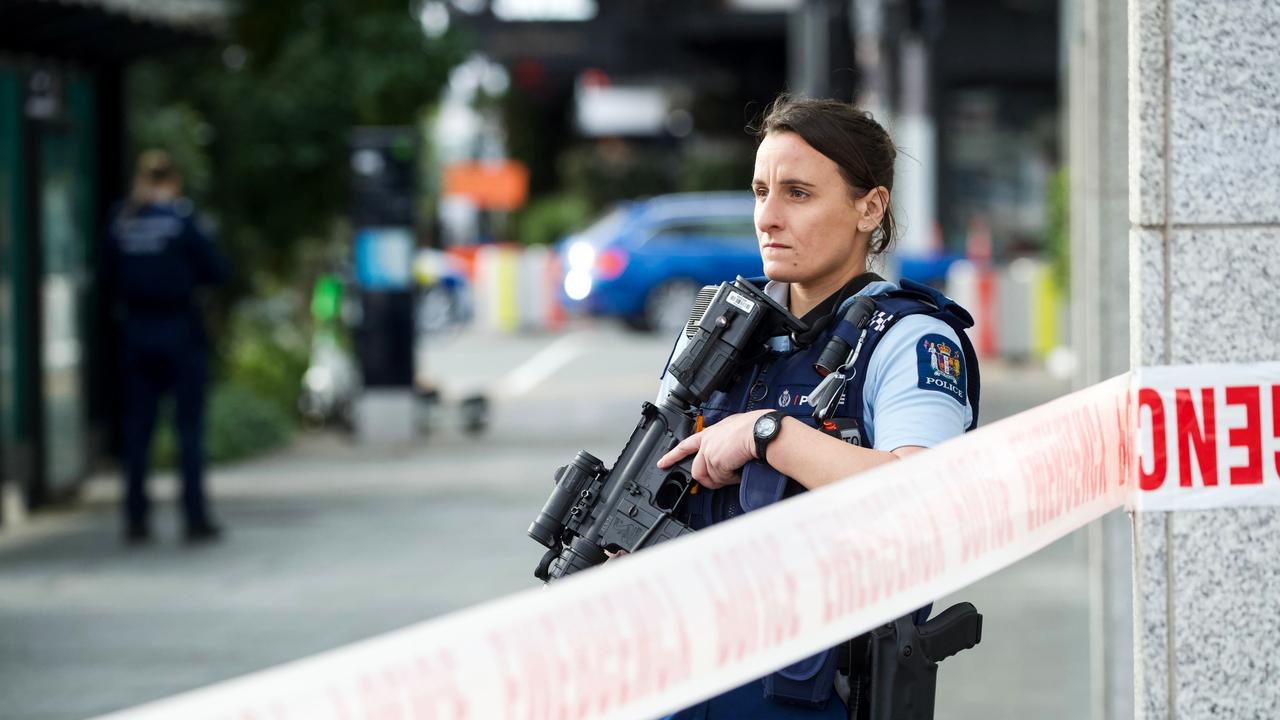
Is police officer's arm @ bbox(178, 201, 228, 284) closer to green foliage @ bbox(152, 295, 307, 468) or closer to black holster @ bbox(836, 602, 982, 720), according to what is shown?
green foliage @ bbox(152, 295, 307, 468)

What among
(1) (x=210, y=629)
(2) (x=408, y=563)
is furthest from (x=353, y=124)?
(1) (x=210, y=629)

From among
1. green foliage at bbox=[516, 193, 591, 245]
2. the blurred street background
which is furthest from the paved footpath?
green foliage at bbox=[516, 193, 591, 245]

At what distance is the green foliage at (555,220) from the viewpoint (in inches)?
1580

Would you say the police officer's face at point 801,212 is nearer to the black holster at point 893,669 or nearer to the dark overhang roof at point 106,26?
the black holster at point 893,669

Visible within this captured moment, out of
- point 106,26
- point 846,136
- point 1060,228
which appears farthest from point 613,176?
point 846,136

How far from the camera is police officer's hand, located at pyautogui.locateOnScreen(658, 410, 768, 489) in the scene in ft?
9.45

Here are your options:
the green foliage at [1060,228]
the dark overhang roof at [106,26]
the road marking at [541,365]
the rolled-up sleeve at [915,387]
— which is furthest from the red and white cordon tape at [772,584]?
the road marking at [541,365]

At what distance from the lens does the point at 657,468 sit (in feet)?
9.94

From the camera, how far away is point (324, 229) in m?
17.1

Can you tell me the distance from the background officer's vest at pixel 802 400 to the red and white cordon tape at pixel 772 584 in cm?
15

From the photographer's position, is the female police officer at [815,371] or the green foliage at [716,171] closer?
the female police officer at [815,371]

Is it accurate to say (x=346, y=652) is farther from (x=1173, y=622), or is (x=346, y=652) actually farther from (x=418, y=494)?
(x=418, y=494)

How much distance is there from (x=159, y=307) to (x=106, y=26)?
Answer: 2.59 meters

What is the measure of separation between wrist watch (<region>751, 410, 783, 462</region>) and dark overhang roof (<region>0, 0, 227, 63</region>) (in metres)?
8.18
